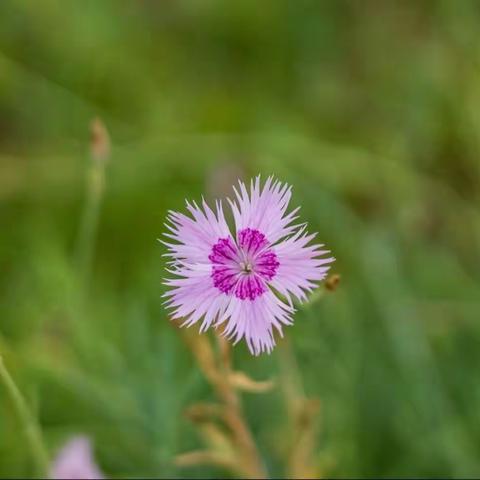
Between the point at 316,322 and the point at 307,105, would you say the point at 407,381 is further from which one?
the point at 307,105

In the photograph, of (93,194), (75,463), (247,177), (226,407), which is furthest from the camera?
(247,177)

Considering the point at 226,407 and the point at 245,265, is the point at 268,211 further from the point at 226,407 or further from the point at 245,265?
the point at 226,407

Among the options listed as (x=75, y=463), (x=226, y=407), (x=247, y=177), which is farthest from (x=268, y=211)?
(x=247, y=177)

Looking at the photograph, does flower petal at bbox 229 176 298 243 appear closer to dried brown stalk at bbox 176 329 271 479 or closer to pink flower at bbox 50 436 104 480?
dried brown stalk at bbox 176 329 271 479

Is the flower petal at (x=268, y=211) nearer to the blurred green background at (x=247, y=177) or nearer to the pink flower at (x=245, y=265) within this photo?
the pink flower at (x=245, y=265)

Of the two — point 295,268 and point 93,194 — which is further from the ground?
point 93,194

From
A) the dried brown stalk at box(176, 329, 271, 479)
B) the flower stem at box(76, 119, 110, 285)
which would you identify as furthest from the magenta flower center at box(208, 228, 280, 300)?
the flower stem at box(76, 119, 110, 285)

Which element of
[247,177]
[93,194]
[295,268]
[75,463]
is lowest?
[75,463]
